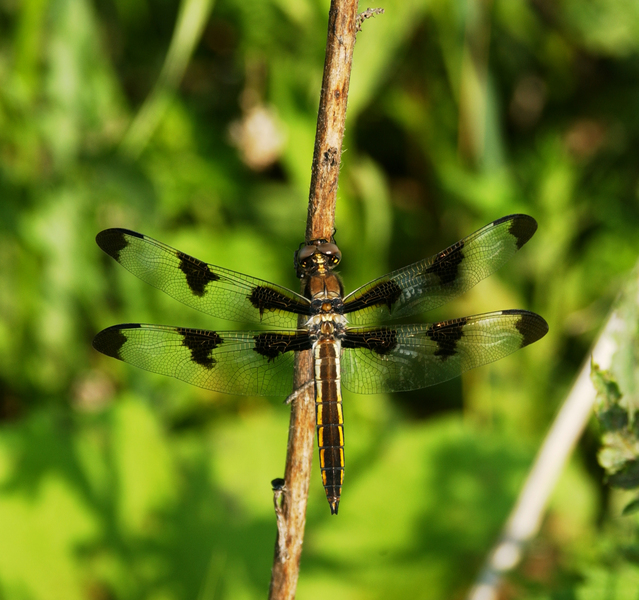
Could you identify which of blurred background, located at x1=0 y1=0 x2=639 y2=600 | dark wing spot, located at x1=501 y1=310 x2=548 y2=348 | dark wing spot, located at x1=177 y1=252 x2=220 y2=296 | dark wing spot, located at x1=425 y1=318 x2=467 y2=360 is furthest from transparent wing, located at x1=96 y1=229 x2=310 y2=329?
blurred background, located at x1=0 y1=0 x2=639 y2=600

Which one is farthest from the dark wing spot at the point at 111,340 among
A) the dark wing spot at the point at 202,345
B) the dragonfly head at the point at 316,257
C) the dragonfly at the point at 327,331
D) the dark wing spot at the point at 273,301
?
the dragonfly head at the point at 316,257

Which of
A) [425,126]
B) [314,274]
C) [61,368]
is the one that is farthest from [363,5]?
[61,368]

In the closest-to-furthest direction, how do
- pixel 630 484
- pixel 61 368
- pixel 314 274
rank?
pixel 630 484 < pixel 314 274 < pixel 61 368

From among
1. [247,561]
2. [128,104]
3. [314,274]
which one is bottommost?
[247,561]

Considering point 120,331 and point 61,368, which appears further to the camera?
point 61,368

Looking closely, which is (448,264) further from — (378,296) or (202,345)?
(202,345)

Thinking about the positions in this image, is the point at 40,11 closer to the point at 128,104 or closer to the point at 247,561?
the point at 128,104

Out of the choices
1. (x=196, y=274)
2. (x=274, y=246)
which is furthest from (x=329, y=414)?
(x=274, y=246)
